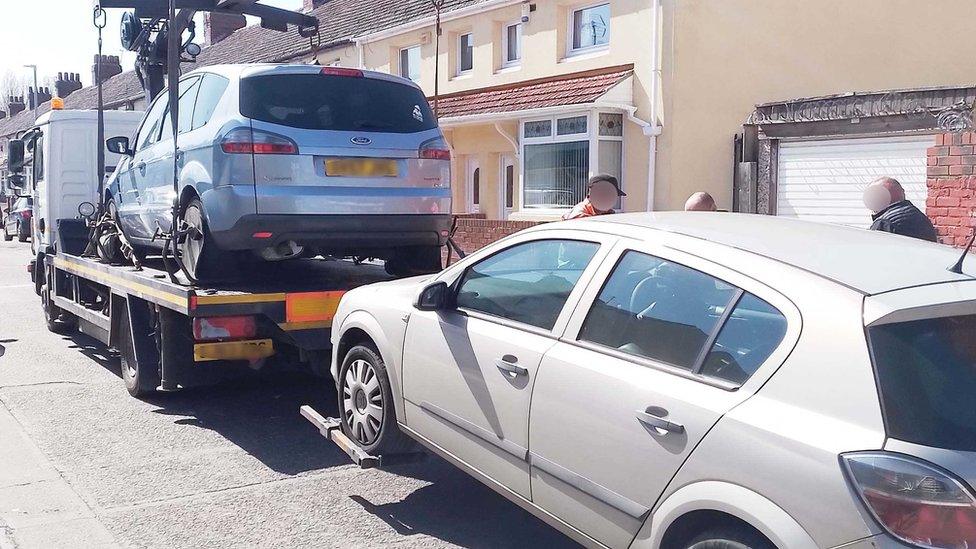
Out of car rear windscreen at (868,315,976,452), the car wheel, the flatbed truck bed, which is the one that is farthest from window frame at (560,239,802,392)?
the flatbed truck bed

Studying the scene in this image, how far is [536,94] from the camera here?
1591 centimetres

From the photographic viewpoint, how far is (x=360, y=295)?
507cm

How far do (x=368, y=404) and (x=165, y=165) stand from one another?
309 centimetres

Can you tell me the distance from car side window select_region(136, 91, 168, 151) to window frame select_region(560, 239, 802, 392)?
522cm

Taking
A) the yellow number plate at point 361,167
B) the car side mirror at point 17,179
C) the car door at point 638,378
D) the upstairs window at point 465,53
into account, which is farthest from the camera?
the upstairs window at point 465,53

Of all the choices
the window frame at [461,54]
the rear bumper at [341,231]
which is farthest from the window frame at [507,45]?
the rear bumper at [341,231]

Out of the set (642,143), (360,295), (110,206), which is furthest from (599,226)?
(642,143)

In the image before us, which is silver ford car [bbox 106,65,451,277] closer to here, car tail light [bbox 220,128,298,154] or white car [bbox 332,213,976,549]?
car tail light [bbox 220,128,298,154]

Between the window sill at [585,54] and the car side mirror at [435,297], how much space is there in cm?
1161

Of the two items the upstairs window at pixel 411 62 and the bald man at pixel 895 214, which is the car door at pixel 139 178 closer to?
the bald man at pixel 895 214

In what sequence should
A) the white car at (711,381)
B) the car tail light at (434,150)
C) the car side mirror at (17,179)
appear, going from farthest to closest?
the car side mirror at (17,179) → the car tail light at (434,150) → the white car at (711,381)

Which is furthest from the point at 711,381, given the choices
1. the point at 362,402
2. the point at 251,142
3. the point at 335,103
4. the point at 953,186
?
the point at 953,186

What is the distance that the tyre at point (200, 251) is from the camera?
19.5 feet

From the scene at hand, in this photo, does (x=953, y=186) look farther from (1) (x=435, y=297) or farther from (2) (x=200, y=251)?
(2) (x=200, y=251)
